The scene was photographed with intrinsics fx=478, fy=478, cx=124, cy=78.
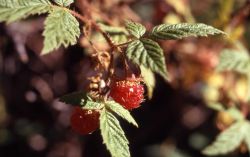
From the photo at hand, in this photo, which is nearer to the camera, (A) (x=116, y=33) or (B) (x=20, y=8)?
(B) (x=20, y=8)


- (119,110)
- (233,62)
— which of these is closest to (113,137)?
(119,110)

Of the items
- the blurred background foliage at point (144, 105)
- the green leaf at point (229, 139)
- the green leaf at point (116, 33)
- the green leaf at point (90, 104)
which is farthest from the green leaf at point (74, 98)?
the blurred background foliage at point (144, 105)

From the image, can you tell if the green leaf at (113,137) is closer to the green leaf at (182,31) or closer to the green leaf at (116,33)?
the green leaf at (182,31)

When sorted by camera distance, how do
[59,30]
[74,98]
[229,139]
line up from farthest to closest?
[229,139], [74,98], [59,30]

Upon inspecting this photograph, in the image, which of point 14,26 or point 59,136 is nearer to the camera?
point 14,26

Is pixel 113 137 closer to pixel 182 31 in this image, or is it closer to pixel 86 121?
pixel 86 121

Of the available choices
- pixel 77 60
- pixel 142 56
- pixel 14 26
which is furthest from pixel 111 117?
pixel 14 26

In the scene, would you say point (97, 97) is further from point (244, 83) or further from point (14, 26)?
point (244, 83)
